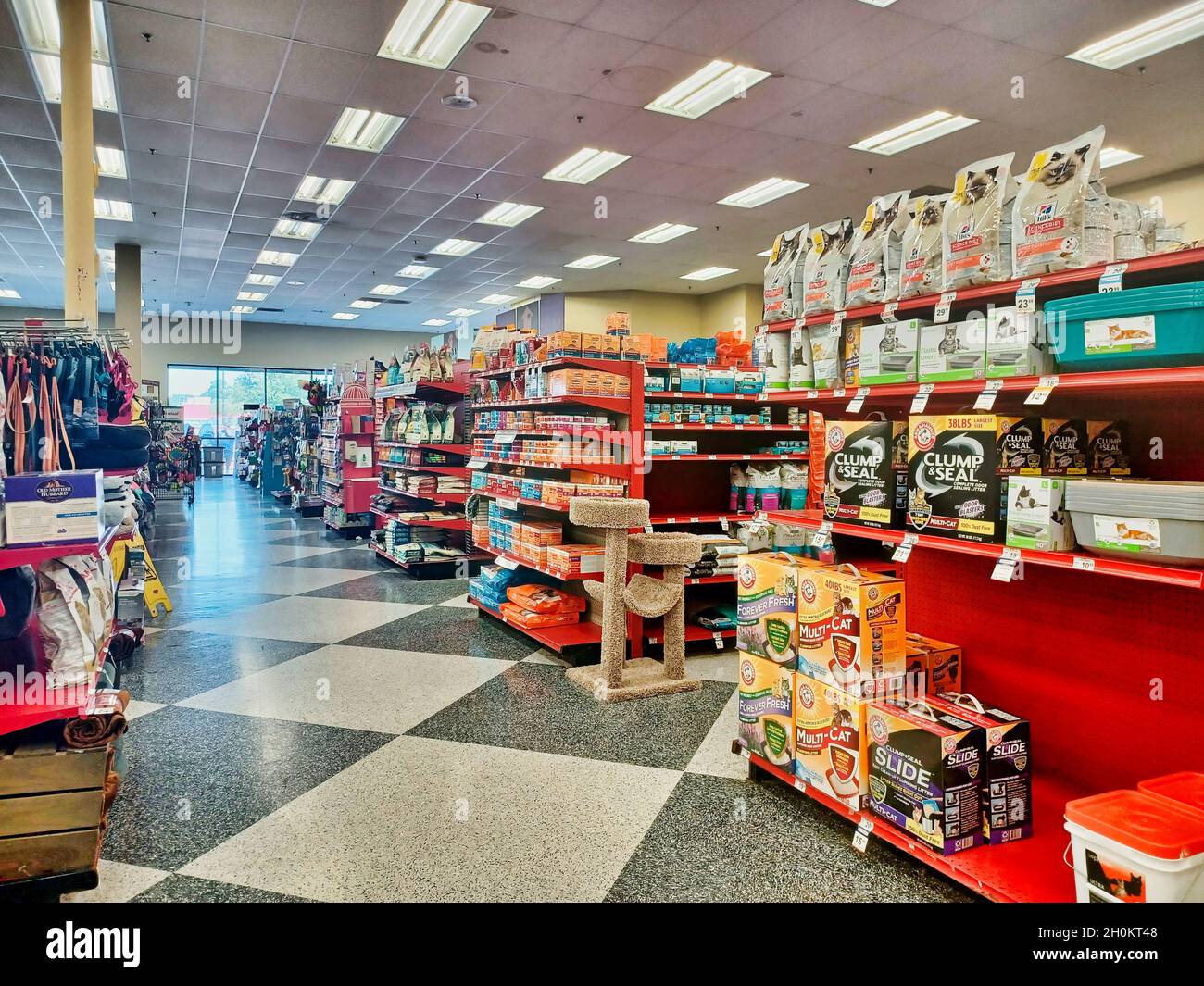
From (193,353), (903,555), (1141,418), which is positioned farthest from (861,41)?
(193,353)

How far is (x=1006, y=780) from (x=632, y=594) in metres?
2.12

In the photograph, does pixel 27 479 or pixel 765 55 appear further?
pixel 765 55

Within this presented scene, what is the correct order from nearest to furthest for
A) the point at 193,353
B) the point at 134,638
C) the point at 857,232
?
the point at 857,232 → the point at 134,638 → the point at 193,353

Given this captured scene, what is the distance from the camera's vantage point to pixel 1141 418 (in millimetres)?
2439

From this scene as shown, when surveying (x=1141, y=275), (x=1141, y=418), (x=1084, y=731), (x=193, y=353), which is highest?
(x=193, y=353)

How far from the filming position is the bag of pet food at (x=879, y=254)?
8.78 ft

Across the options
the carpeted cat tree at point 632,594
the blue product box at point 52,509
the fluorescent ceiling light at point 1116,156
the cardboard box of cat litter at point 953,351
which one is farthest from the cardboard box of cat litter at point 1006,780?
the fluorescent ceiling light at point 1116,156

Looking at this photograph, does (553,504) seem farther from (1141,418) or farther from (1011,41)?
(1011,41)

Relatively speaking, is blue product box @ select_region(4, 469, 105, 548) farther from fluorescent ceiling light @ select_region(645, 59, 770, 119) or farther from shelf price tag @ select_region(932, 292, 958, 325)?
fluorescent ceiling light @ select_region(645, 59, 770, 119)

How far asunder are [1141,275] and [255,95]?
7.17 m

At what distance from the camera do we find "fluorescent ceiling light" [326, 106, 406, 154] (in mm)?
7440

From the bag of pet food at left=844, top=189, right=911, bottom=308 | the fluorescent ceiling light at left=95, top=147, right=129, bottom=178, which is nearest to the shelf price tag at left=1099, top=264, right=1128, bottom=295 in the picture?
the bag of pet food at left=844, top=189, right=911, bottom=308

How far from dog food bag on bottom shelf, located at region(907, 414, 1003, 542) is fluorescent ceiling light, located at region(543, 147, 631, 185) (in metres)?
6.70
